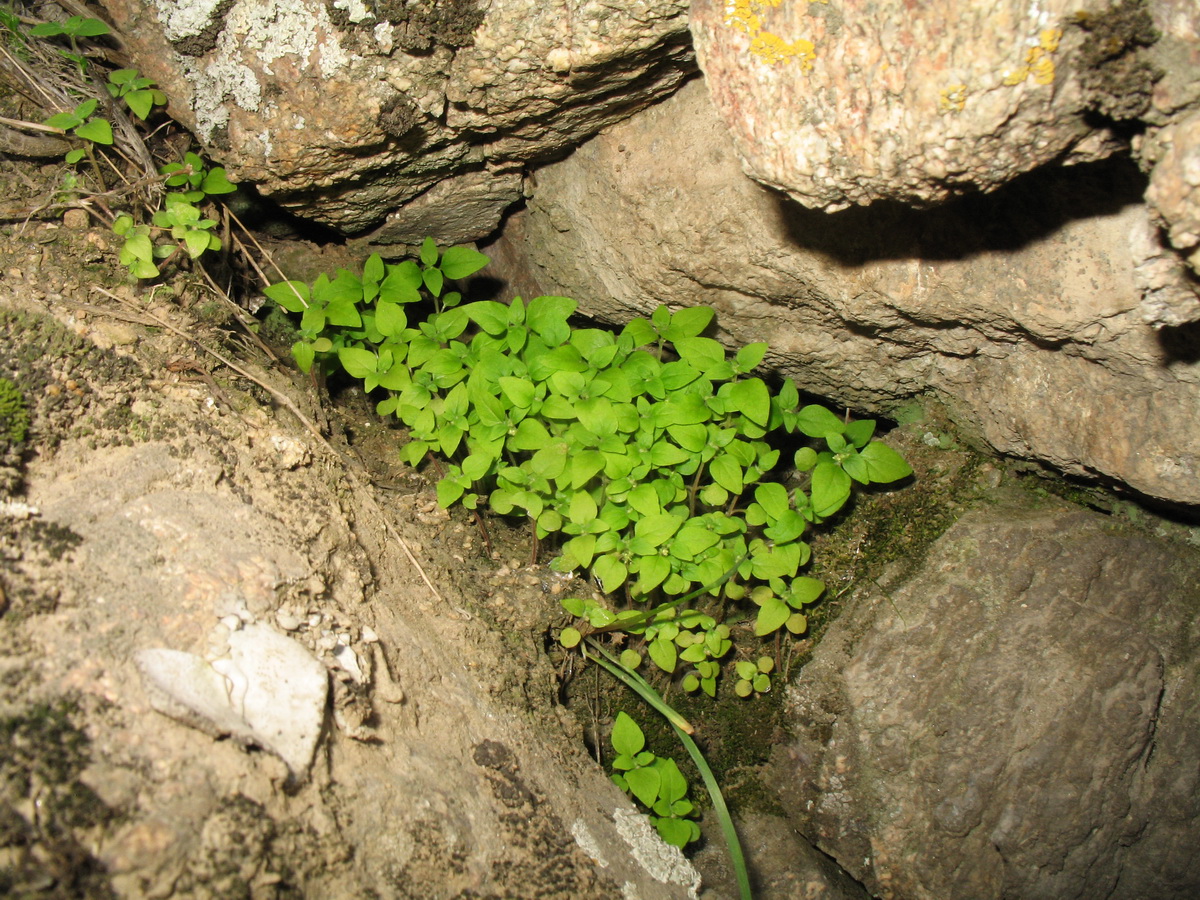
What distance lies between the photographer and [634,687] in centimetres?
243

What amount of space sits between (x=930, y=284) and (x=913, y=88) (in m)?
0.76

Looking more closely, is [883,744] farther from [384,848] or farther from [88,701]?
[88,701]

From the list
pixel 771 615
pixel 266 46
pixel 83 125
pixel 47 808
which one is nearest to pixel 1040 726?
pixel 771 615

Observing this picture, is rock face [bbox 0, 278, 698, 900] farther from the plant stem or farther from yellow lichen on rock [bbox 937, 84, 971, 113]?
yellow lichen on rock [bbox 937, 84, 971, 113]

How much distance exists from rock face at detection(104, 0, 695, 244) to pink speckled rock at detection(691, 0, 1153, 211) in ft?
1.23

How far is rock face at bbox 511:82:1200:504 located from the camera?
1830 millimetres

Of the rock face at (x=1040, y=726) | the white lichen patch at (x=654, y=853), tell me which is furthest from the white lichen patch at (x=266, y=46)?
the rock face at (x=1040, y=726)

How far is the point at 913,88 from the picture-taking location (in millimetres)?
1462

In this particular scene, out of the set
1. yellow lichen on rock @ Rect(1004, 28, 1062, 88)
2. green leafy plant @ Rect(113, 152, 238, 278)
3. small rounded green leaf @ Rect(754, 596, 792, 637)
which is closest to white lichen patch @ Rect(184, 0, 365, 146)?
green leafy plant @ Rect(113, 152, 238, 278)

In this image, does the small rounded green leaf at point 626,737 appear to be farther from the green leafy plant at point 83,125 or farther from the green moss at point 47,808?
the green leafy plant at point 83,125

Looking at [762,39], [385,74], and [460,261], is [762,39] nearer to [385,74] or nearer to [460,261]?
[385,74]

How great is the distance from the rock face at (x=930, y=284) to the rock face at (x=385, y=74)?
27 cm

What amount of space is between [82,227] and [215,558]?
1.21 meters

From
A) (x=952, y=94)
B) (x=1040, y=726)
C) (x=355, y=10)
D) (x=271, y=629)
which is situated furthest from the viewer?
(x=1040, y=726)
